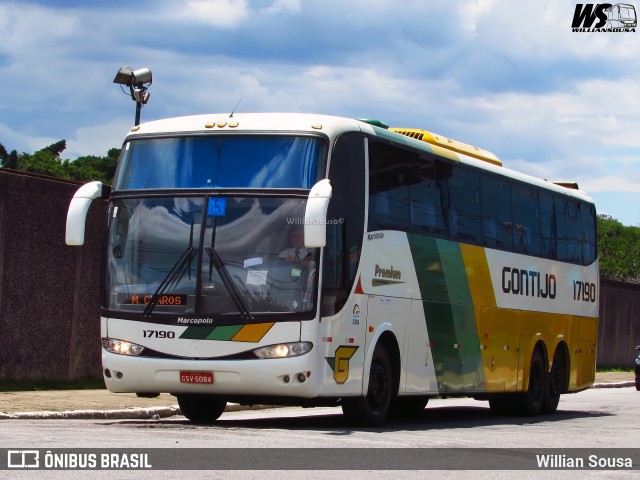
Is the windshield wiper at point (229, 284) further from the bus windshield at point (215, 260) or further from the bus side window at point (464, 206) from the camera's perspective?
the bus side window at point (464, 206)

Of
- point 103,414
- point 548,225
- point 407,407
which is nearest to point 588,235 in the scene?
point 548,225

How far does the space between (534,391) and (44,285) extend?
859 centimetres

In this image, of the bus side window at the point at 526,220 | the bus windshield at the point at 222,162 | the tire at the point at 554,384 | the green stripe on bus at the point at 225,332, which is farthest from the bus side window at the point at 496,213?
the green stripe on bus at the point at 225,332

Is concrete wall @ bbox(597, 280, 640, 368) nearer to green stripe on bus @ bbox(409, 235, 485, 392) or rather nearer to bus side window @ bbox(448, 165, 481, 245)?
bus side window @ bbox(448, 165, 481, 245)

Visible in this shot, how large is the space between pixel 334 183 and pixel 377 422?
3.16 meters

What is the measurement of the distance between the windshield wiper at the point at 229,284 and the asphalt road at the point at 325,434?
4.31ft

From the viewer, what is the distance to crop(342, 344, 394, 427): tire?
1481 centimetres

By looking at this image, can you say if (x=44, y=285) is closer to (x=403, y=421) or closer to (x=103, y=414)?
(x=103, y=414)

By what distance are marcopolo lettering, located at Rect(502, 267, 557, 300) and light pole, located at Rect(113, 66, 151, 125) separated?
7317 mm

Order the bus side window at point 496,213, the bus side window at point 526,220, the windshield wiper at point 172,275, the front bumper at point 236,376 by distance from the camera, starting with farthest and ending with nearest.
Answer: the bus side window at point 526,220 < the bus side window at point 496,213 < the windshield wiper at point 172,275 < the front bumper at point 236,376

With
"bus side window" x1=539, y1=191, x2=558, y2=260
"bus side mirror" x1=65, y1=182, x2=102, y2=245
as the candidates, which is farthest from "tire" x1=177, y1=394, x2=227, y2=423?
"bus side window" x1=539, y1=191, x2=558, y2=260

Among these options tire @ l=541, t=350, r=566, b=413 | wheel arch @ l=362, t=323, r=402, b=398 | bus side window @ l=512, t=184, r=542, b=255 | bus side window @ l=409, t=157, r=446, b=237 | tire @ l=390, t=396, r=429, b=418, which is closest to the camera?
wheel arch @ l=362, t=323, r=402, b=398

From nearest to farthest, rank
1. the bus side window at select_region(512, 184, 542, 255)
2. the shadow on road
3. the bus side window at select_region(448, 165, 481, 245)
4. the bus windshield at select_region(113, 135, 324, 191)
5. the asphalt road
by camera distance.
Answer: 1. the asphalt road
2. the bus windshield at select_region(113, 135, 324, 191)
3. the shadow on road
4. the bus side window at select_region(448, 165, 481, 245)
5. the bus side window at select_region(512, 184, 542, 255)

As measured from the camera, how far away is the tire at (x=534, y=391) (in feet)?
68.3
